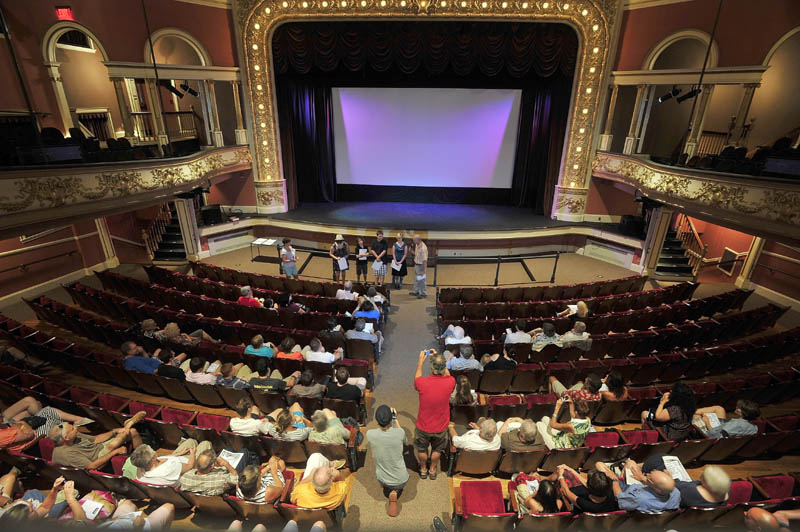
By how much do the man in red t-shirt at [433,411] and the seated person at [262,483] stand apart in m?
1.37

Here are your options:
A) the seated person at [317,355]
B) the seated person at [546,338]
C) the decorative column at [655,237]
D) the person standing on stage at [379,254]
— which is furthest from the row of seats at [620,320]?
the decorative column at [655,237]

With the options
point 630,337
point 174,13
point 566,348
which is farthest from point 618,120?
point 174,13

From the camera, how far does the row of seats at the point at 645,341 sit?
548 centimetres

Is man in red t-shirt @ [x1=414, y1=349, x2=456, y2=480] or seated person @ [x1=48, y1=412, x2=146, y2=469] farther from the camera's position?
man in red t-shirt @ [x1=414, y1=349, x2=456, y2=480]

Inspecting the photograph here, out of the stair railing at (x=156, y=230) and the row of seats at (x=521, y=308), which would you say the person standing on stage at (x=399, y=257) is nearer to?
the row of seats at (x=521, y=308)

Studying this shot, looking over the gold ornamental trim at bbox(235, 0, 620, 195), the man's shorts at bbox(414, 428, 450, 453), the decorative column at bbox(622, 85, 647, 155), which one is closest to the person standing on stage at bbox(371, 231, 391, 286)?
the man's shorts at bbox(414, 428, 450, 453)

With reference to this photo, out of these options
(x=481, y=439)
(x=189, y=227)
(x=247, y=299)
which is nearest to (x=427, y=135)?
(x=189, y=227)

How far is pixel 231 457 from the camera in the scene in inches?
142

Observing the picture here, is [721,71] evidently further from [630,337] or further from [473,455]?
[473,455]

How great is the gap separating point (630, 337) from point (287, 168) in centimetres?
1086

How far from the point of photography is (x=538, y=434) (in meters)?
3.87

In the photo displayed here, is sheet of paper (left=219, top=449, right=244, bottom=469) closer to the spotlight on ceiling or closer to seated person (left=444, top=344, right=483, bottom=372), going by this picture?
seated person (left=444, top=344, right=483, bottom=372)

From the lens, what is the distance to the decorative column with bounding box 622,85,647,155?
10.6m

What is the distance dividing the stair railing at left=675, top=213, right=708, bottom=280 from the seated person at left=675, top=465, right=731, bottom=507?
8.73 m
